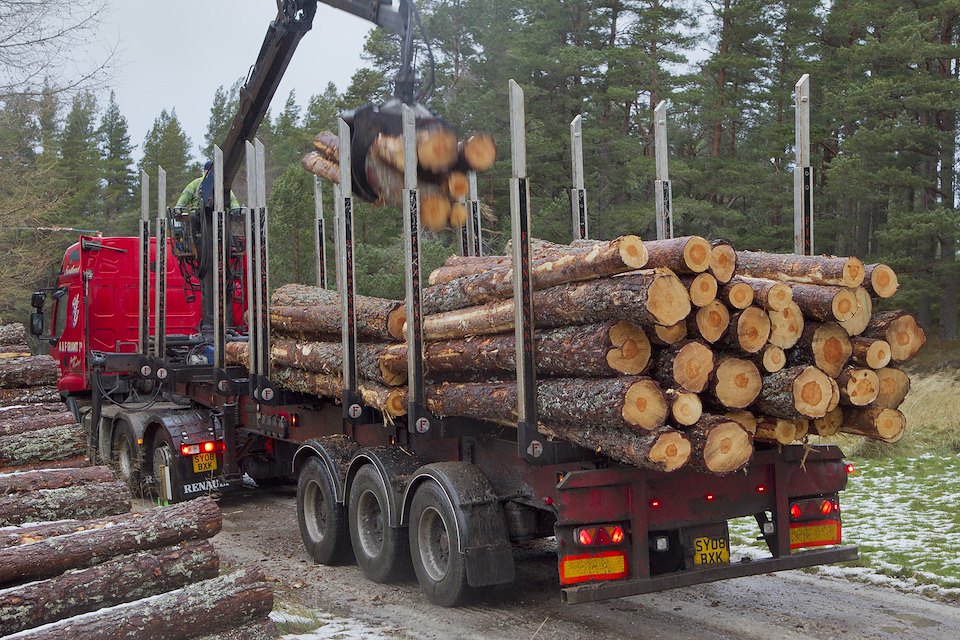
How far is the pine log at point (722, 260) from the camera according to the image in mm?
5832

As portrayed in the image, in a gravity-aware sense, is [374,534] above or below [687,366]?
below

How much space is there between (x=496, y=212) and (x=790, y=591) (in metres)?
20.3

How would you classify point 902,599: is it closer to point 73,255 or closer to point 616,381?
point 616,381

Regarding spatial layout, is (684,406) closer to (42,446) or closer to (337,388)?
(337,388)

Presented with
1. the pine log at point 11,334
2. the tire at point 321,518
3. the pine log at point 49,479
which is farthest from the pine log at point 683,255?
the pine log at point 11,334

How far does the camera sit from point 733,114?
28109mm

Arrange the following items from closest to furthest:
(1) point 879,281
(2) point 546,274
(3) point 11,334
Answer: (1) point 879,281 < (2) point 546,274 < (3) point 11,334

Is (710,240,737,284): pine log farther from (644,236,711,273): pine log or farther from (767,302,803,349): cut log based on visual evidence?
(767,302,803,349): cut log

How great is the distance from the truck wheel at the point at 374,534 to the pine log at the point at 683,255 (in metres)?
3.22

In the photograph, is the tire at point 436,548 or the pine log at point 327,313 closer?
the tire at point 436,548

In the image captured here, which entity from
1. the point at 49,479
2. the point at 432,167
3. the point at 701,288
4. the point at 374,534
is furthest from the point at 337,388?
the point at 701,288

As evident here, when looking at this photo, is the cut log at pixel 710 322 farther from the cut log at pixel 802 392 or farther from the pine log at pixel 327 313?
the pine log at pixel 327 313

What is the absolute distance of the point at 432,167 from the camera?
344 inches

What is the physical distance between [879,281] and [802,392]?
946 mm
